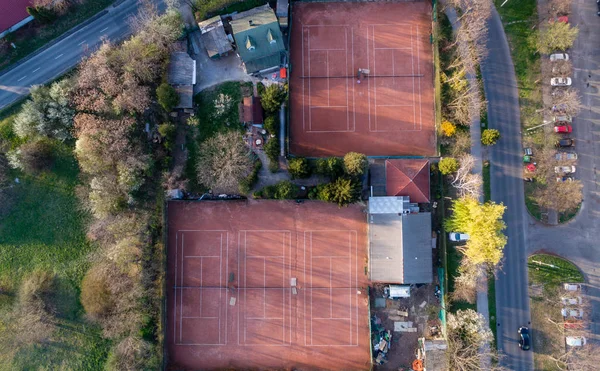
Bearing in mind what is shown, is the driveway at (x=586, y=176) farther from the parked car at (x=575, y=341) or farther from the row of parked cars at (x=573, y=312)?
the parked car at (x=575, y=341)

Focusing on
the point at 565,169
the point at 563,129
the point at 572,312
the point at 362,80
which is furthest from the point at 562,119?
the point at 362,80

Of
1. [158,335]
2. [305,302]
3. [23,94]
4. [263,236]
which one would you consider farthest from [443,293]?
[23,94]

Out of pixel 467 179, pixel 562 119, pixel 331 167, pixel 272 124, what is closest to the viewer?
pixel 331 167

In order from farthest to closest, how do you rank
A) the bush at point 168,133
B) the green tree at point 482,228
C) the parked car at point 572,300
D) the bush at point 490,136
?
the parked car at point 572,300, the bush at point 490,136, the bush at point 168,133, the green tree at point 482,228

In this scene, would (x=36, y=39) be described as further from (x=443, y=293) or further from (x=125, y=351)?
(x=443, y=293)

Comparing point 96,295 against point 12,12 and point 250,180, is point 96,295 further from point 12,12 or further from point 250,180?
point 12,12

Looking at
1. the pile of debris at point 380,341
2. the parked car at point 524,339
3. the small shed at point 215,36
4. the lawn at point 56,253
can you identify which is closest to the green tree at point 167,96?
the small shed at point 215,36
